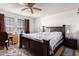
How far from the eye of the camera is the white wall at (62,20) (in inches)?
66.8

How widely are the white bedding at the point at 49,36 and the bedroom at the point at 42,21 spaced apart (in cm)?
7

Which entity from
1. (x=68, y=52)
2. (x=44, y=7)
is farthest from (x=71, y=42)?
(x=44, y=7)

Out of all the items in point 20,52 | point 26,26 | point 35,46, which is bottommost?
point 20,52

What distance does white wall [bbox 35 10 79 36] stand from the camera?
1697mm

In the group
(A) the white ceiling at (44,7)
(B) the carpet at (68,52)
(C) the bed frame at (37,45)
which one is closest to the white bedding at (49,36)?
(C) the bed frame at (37,45)

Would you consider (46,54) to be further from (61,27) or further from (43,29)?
(61,27)

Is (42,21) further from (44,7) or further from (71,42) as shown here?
(71,42)

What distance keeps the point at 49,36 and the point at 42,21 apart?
1.16 ft

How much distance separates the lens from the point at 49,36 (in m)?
1.66

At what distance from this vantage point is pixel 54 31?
1.74 metres

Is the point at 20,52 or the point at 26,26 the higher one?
the point at 26,26

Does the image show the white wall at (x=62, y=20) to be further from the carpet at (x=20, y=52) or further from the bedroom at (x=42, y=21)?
the carpet at (x=20, y=52)

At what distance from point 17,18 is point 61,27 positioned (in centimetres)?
88

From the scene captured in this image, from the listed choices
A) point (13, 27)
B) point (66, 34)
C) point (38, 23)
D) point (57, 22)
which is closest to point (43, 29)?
point (38, 23)
